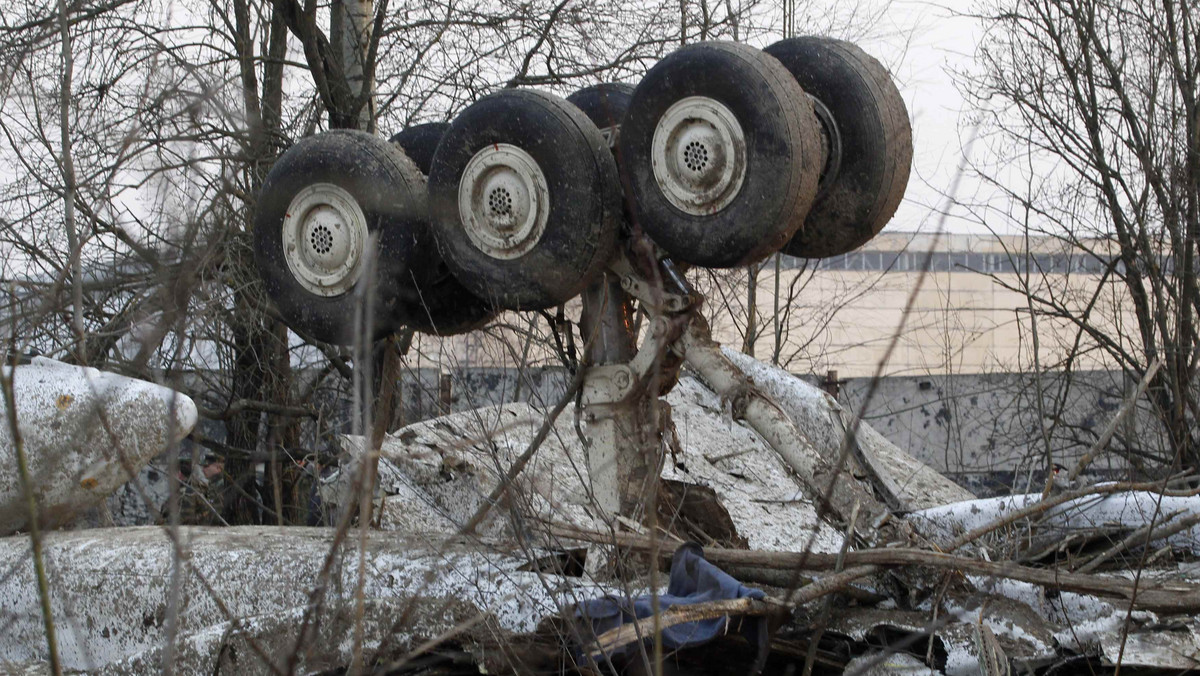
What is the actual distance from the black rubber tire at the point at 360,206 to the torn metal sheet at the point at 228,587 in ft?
2.83

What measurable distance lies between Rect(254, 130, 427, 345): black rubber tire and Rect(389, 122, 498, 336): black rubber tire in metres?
0.06

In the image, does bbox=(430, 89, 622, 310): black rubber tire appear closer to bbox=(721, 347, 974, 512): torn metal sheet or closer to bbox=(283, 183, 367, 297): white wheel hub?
bbox=(283, 183, 367, 297): white wheel hub

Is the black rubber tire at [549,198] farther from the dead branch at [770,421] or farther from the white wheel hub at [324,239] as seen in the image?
the dead branch at [770,421]

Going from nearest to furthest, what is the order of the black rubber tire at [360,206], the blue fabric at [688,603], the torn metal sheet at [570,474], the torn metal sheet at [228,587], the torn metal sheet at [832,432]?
the blue fabric at [688,603] < the torn metal sheet at [228,587] < the black rubber tire at [360,206] < the torn metal sheet at [570,474] < the torn metal sheet at [832,432]

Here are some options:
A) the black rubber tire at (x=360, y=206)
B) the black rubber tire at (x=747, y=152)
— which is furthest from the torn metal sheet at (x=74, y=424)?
the black rubber tire at (x=747, y=152)

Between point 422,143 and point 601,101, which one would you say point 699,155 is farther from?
point 422,143

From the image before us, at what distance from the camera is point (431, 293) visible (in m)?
4.54

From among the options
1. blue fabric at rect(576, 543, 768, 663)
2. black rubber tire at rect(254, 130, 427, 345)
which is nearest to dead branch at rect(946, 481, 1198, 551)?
blue fabric at rect(576, 543, 768, 663)

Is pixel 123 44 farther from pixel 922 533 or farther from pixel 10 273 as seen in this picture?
pixel 922 533

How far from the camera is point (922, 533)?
155 inches

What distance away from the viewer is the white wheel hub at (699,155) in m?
3.69

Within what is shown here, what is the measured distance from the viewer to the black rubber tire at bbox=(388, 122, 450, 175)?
4.96 m

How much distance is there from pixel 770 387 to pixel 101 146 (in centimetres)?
537

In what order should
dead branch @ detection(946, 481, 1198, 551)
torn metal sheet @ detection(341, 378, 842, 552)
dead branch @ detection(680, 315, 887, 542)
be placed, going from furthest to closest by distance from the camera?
torn metal sheet @ detection(341, 378, 842, 552), dead branch @ detection(680, 315, 887, 542), dead branch @ detection(946, 481, 1198, 551)
